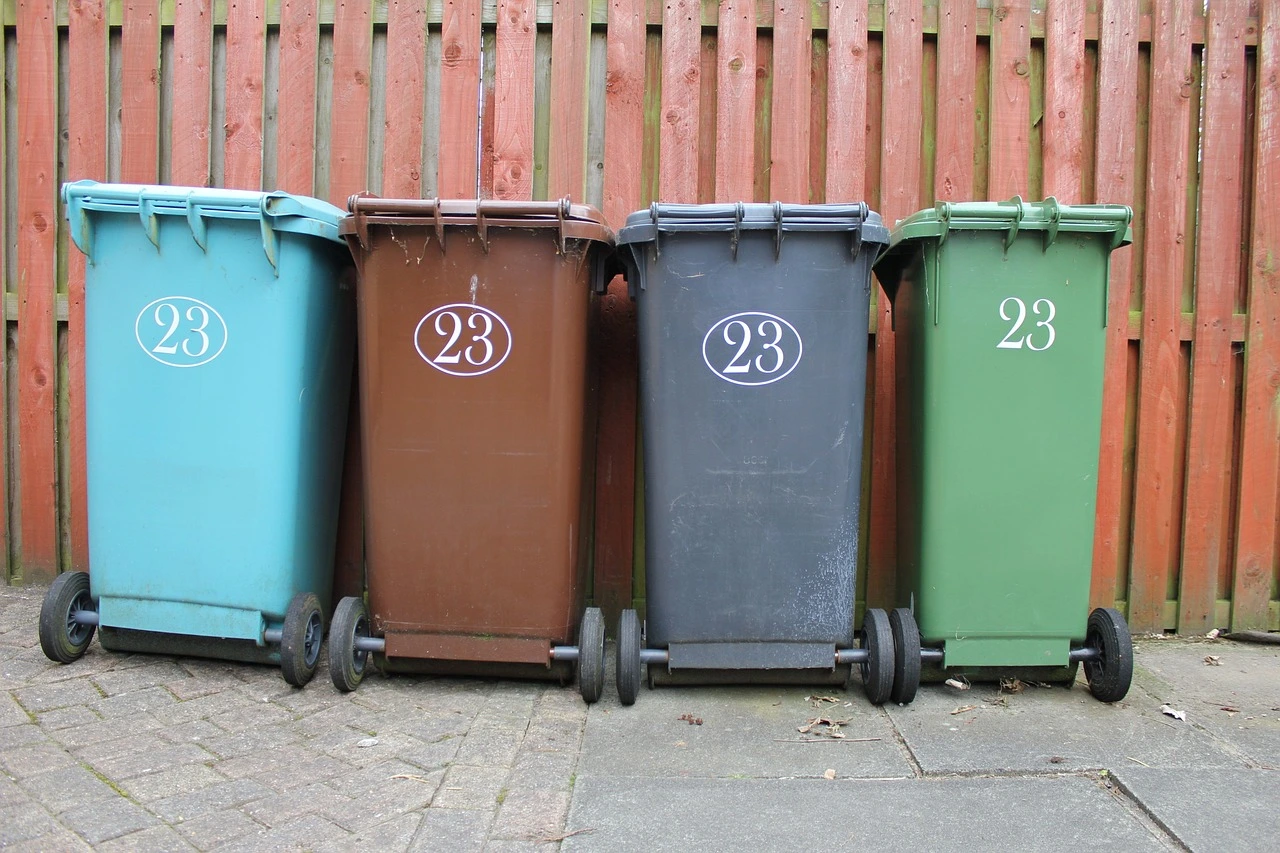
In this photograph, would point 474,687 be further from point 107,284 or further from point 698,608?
point 107,284

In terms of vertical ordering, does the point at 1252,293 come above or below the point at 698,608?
above

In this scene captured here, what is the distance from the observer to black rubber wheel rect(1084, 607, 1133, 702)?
312 cm

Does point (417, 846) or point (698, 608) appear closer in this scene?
point (417, 846)

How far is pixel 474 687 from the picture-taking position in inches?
130

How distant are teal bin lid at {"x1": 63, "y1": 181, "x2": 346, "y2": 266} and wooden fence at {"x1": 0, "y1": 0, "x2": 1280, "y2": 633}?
899 mm

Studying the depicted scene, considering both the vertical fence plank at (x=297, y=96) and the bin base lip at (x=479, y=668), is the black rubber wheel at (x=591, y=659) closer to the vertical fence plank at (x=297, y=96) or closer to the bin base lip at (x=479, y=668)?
the bin base lip at (x=479, y=668)

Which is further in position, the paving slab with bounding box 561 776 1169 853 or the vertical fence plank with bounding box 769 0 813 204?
the vertical fence plank with bounding box 769 0 813 204

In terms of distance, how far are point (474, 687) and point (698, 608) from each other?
0.89 meters

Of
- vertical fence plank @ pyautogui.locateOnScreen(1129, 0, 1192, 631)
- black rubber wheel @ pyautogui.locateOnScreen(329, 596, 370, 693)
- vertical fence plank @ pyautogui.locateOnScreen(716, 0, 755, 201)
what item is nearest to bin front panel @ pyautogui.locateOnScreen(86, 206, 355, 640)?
black rubber wheel @ pyautogui.locateOnScreen(329, 596, 370, 693)

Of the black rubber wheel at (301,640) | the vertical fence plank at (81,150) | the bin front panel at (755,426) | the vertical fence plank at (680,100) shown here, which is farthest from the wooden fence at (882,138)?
the bin front panel at (755,426)

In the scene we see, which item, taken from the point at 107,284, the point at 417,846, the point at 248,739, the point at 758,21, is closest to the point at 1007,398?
the point at 758,21

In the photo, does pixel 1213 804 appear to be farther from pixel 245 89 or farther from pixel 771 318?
pixel 245 89

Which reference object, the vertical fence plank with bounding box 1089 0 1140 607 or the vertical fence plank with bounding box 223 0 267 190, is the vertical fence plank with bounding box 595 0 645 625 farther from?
the vertical fence plank with bounding box 1089 0 1140 607

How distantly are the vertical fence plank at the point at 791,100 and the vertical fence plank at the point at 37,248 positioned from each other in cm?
334
